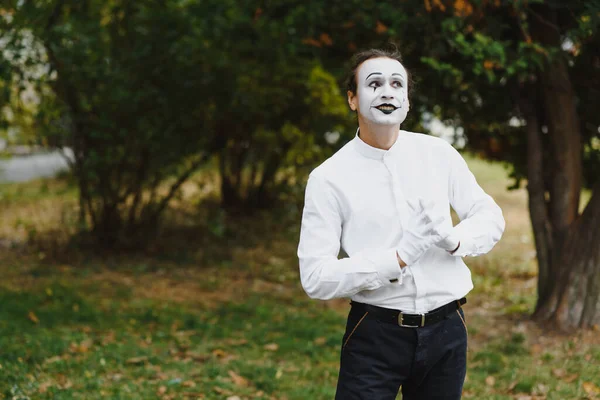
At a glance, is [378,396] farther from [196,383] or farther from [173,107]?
[173,107]

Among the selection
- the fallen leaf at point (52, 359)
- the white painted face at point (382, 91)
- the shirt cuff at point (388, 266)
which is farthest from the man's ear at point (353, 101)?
the fallen leaf at point (52, 359)

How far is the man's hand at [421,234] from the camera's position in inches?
93.3

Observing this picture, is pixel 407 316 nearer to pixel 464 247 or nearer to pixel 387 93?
pixel 464 247

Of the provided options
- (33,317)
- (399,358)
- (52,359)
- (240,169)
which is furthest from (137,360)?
(240,169)

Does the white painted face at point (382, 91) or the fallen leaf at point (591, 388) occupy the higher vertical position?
the white painted face at point (382, 91)

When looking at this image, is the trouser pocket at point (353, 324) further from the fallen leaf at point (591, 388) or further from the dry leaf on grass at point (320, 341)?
the dry leaf on grass at point (320, 341)

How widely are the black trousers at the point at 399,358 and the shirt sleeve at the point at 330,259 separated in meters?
0.20

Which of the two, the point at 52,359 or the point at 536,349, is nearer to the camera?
the point at 52,359

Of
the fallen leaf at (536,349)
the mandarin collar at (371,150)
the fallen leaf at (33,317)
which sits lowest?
the fallen leaf at (33,317)

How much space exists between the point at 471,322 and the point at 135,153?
463 centimetres

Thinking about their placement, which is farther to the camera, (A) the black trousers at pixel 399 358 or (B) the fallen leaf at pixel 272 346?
(B) the fallen leaf at pixel 272 346

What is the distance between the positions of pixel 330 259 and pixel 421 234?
336mm

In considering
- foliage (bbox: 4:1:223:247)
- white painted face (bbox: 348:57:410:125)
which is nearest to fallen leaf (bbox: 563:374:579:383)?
white painted face (bbox: 348:57:410:125)

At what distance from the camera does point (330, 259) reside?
8.19ft
